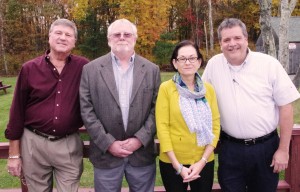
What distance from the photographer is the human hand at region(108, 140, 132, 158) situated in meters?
2.96

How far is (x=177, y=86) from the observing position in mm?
2936

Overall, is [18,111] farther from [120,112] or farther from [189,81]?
[189,81]

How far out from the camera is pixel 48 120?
3.00 m

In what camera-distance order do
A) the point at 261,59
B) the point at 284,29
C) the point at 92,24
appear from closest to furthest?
the point at 261,59 < the point at 284,29 < the point at 92,24

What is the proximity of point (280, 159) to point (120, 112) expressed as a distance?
1.32 metres

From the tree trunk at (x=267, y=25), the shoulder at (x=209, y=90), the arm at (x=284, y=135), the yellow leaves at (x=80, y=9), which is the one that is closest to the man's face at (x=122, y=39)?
the shoulder at (x=209, y=90)

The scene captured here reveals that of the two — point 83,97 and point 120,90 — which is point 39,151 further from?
point 120,90

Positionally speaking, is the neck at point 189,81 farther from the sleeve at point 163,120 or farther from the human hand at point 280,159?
the human hand at point 280,159

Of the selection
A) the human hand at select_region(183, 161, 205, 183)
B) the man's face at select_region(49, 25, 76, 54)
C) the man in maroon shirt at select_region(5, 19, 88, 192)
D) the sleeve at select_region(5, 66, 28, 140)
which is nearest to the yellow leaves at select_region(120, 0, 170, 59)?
the man's face at select_region(49, 25, 76, 54)

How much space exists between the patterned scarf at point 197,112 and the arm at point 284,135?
577 millimetres

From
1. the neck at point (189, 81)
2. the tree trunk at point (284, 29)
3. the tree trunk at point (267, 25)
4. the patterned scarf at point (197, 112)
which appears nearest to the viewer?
the patterned scarf at point (197, 112)

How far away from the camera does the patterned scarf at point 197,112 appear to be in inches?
113

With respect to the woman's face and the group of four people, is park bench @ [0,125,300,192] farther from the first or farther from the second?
the woman's face

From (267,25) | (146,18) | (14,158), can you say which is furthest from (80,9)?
(14,158)
